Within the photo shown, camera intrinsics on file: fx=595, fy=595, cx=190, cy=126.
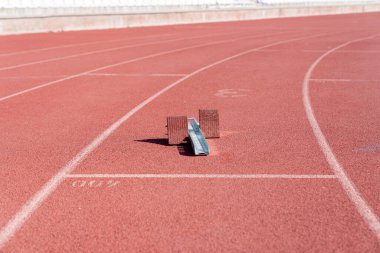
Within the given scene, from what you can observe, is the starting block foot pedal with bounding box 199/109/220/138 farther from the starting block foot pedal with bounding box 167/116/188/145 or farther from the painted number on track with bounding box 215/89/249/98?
the painted number on track with bounding box 215/89/249/98

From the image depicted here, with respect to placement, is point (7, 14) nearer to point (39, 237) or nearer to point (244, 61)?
point (244, 61)

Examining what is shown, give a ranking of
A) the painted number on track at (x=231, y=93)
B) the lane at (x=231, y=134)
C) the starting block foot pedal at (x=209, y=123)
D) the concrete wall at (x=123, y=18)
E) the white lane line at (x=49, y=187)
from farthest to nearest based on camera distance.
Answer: the concrete wall at (x=123, y=18) < the painted number on track at (x=231, y=93) < the starting block foot pedal at (x=209, y=123) < the lane at (x=231, y=134) < the white lane line at (x=49, y=187)

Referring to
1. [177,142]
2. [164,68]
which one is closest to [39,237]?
[177,142]

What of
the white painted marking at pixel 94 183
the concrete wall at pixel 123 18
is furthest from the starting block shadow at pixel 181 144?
the concrete wall at pixel 123 18

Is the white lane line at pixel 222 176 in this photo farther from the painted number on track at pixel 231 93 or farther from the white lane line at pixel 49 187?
the painted number on track at pixel 231 93

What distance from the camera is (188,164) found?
22.8 ft

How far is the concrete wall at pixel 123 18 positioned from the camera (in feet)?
99.5

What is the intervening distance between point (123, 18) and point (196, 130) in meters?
29.3

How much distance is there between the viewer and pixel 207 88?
13055 mm

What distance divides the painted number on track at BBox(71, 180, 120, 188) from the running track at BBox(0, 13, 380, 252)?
0.8 inches

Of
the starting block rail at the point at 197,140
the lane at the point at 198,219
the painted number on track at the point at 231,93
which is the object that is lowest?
the painted number on track at the point at 231,93

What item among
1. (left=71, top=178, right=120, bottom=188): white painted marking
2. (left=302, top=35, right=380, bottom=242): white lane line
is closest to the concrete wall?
(left=302, top=35, right=380, bottom=242): white lane line

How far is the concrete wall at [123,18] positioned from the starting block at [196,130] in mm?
23048

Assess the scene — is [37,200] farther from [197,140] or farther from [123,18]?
[123,18]
